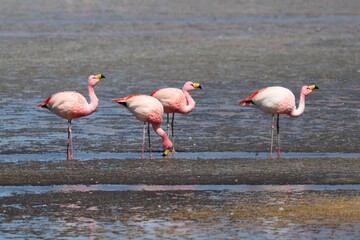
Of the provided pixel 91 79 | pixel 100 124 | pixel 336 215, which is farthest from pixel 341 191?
pixel 100 124

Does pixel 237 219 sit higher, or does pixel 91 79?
pixel 91 79

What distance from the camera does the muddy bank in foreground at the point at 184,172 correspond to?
11164 mm

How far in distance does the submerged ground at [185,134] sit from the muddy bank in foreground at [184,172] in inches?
0.9

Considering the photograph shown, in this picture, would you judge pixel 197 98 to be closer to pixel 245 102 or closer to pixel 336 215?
pixel 245 102

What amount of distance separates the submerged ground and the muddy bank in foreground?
22 millimetres

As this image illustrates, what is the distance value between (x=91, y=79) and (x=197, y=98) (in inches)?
186

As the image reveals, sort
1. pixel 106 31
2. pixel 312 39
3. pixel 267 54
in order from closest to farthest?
1. pixel 267 54
2. pixel 312 39
3. pixel 106 31

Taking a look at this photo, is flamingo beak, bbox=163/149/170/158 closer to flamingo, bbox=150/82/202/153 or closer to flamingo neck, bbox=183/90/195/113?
flamingo, bbox=150/82/202/153

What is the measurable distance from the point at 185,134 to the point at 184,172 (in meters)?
2.85

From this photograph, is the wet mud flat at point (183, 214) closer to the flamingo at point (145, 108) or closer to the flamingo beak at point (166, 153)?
the flamingo beak at point (166, 153)

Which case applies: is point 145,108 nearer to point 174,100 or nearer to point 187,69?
point 174,100

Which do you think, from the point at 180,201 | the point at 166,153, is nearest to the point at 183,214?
the point at 180,201

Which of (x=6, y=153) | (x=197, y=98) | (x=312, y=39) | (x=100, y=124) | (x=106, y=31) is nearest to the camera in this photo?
(x=6, y=153)

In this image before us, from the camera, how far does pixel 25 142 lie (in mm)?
A: 13602
